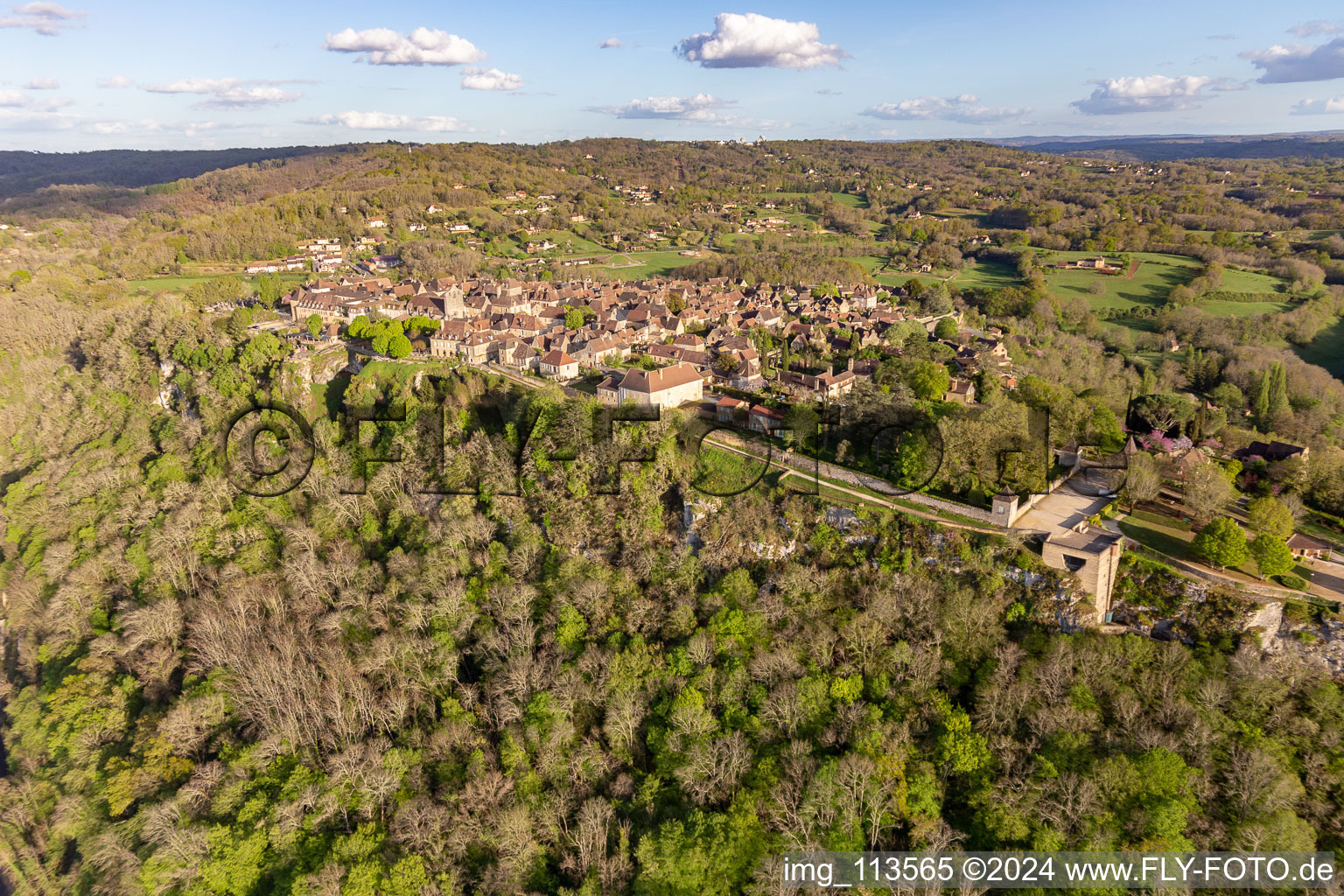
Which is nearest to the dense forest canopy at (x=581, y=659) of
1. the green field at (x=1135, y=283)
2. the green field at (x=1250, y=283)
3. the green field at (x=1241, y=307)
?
the green field at (x=1241, y=307)

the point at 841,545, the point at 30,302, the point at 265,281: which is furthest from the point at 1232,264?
the point at 30,302

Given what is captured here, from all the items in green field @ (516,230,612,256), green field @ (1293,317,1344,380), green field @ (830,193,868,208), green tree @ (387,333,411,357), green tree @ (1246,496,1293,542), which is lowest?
green tree @ (1246,496,1293,542)

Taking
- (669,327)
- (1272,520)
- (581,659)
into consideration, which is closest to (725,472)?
(581,659)

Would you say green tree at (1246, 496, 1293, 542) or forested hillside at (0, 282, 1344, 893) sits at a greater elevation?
green tree at (1246, 496, 1293, 542)

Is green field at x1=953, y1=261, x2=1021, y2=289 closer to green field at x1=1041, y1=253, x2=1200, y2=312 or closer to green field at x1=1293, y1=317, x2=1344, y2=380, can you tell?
green field at x1=1041, y1=253, x2=1200, y2=312

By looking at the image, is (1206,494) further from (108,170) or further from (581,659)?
(108,170)

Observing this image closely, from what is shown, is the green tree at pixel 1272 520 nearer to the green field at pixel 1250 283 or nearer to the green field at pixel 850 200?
the green field at pixel 1250 283

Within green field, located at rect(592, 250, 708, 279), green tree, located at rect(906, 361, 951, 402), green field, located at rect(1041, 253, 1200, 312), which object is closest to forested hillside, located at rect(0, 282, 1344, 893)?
green tree, located at rect(906, 361, 951, 402)
